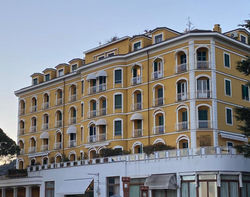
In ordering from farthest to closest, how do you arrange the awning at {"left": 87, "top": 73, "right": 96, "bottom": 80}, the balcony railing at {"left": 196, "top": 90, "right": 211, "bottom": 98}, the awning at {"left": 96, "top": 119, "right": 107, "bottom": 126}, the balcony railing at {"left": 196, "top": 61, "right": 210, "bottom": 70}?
the awning at {"left": 87, "top": 73, "right": 96, "bottom": 80} < the awning at {"left": 96, "top": 119, "right": 107, "bottom": 126} < the balcony railing at {"left": 196, "top": 61, "right": 210, "bottom": 70} < the balcony railing at {"left": 196, "top": 90, "right": 211, "bottom": 98}

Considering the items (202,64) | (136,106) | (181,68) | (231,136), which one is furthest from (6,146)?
(231,136)

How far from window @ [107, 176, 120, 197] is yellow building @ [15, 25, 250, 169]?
278 inches

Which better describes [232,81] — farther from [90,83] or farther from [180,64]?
[90,83]

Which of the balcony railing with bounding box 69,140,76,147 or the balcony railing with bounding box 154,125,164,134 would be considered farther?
the balcony railing with bounding box 69,140,76,147

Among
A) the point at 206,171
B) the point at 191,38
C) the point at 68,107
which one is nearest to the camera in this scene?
the point at 206,171

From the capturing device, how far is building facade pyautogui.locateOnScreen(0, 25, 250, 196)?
158ft

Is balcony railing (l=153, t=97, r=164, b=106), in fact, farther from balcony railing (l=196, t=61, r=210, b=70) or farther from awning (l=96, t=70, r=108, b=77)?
awning (l=96, t=70, r=108, b=77)

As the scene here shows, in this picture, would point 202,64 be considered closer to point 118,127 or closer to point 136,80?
point 136,80

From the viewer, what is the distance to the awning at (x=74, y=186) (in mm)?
49734

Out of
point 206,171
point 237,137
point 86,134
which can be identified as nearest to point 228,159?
point 206,171

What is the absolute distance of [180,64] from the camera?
51.1m

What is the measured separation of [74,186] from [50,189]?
4.99 metres

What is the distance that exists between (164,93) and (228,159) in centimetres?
1333

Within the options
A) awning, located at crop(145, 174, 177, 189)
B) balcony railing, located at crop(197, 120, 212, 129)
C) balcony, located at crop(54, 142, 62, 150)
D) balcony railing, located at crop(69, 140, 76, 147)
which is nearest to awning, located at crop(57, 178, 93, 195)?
awning, located at crop(145, 174, 177, 189)
